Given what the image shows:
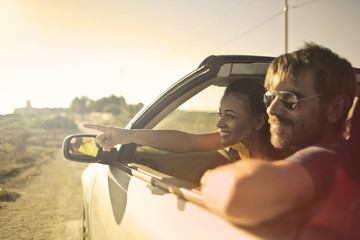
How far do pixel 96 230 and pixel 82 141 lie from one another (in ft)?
2.30

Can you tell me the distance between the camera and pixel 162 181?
1.61 metres

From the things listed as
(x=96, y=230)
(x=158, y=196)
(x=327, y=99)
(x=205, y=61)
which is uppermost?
(x=205, y=61)

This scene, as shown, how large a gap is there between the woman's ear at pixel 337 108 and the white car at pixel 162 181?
0.66m

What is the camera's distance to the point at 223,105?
2482mm

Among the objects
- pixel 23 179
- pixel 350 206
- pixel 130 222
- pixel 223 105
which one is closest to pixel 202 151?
pixel 223 105

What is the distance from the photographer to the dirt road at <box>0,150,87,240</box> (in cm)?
448

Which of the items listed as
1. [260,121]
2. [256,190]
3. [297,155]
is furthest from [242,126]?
[256,190]

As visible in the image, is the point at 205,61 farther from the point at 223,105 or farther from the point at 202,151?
the point at 202,151

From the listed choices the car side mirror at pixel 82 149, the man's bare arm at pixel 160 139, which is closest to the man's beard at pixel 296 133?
the man's bare arm at pixel 160 139

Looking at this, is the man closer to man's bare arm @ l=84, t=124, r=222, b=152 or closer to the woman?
the woman

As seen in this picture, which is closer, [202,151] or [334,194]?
[334,194]

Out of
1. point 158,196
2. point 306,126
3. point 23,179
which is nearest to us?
point 306,126

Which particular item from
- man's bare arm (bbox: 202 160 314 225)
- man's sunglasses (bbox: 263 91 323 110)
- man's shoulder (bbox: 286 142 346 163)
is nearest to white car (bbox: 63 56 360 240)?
man's bare arm (bbox: 202 160 314 225)

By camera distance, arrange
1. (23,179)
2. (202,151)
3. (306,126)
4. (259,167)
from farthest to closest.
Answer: (23,179), (202,151), (306,126), (259,167)
